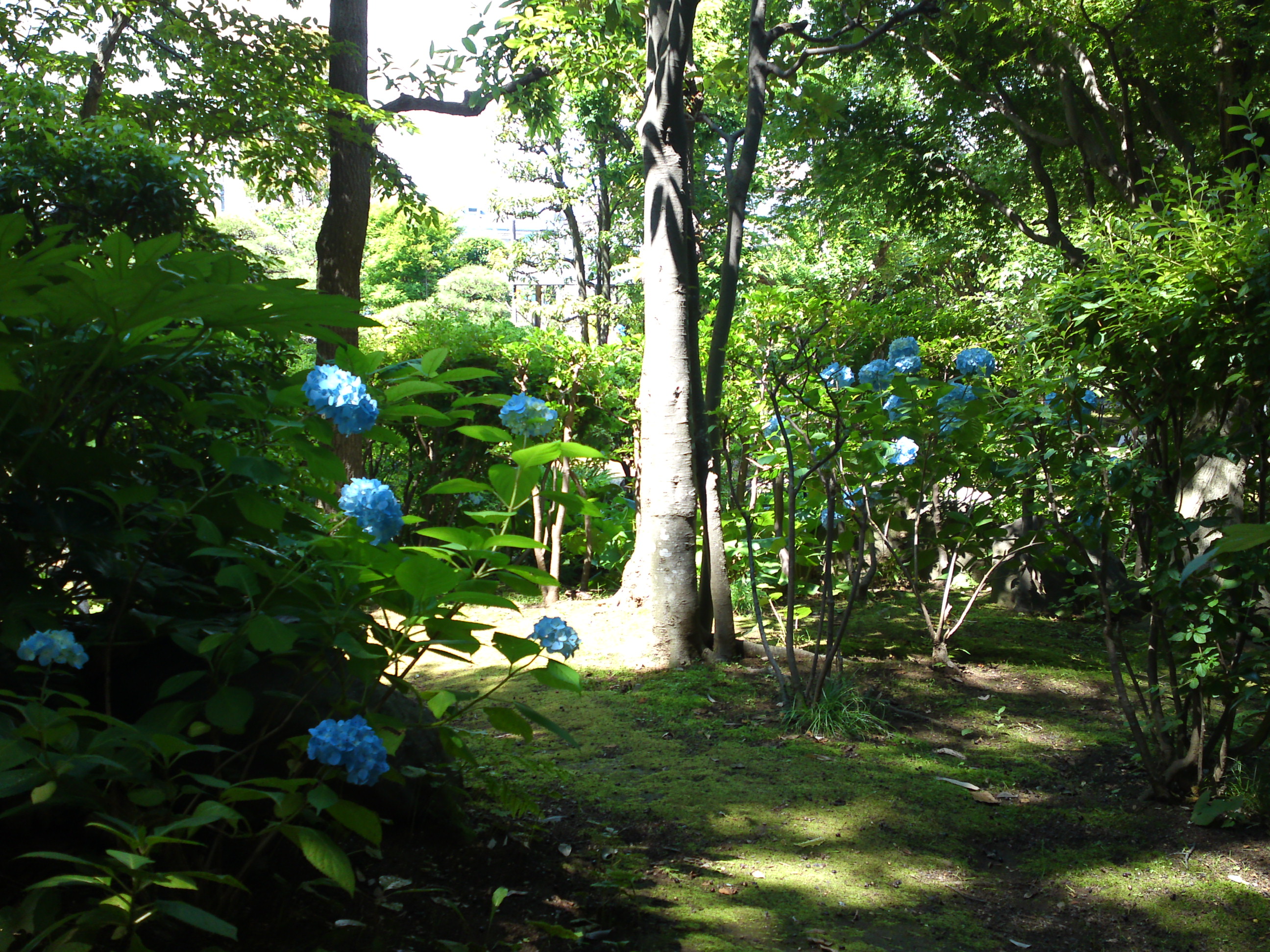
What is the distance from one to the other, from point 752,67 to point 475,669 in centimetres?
389

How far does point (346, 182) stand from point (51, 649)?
7.21 m

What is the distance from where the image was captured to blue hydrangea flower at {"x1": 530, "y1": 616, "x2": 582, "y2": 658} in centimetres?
177

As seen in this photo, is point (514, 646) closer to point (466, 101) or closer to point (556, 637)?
point (556, 637)

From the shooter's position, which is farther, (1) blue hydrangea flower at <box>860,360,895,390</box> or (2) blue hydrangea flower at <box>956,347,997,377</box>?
(1) blue hydrangea flower at <box>860,360,895,390</box>

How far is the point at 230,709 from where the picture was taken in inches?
57.1

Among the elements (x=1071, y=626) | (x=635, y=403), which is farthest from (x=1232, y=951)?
(x=635, y=403)

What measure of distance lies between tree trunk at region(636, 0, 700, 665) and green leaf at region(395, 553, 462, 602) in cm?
341

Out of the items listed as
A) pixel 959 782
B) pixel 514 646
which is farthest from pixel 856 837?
pixel 514 646

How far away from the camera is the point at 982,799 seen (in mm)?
3031

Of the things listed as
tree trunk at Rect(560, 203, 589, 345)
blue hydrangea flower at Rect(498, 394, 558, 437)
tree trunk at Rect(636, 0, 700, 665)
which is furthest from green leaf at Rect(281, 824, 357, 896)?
tree trunk at Rect(560, 203, 589, 345)

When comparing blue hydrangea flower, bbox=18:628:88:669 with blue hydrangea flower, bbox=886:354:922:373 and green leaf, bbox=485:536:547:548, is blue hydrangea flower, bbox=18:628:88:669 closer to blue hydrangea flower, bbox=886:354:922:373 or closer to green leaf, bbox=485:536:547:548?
green leaf, bbox=485:536:547:548

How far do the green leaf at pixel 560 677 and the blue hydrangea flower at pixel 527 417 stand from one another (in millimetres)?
551

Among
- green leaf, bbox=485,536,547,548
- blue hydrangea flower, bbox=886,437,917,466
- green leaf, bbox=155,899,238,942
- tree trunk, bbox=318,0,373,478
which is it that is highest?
tree trunk, bbox=318,0,373,478

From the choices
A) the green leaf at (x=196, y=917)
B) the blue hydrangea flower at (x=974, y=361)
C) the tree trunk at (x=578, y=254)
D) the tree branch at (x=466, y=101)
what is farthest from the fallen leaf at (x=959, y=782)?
the tree trunk at (x=578, y=254)
